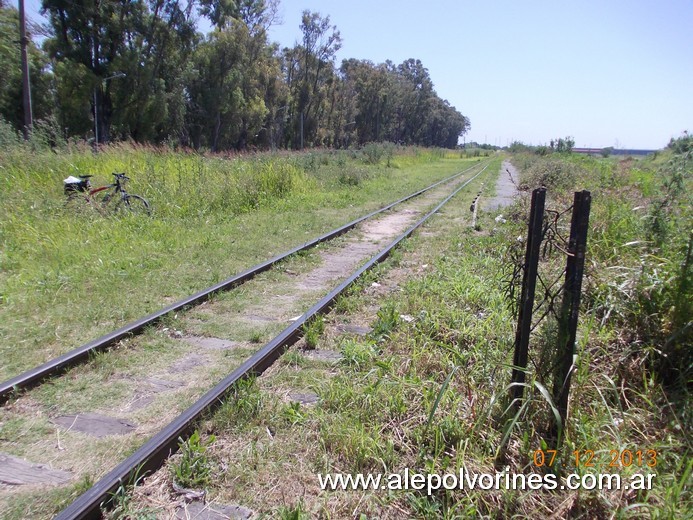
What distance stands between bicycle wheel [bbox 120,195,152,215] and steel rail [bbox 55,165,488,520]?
613cm

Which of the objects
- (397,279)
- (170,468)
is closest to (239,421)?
(170,468)

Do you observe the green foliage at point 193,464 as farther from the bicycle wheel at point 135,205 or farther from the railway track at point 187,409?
the bicycle wheel at point 135,205

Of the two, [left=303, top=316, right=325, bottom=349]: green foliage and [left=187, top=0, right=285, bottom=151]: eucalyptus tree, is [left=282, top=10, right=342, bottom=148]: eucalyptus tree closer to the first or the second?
[left=187, top=0, right=285, bottom=151]: eucalyptus tree

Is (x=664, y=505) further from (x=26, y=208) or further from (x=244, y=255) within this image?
(x=26, y=208)

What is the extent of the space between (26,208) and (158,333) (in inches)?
231

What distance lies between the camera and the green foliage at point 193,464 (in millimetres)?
2469

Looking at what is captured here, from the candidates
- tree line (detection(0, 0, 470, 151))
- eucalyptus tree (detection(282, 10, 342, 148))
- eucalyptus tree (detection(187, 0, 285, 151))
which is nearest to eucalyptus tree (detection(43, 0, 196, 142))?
tree line (detection(0, 0, 470, 151))

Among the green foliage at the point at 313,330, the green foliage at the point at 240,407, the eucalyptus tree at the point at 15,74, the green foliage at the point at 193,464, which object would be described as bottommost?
the green foliage at the point at 193,464

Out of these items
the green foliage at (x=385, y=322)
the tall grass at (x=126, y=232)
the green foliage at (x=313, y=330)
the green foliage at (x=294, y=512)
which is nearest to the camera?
the green foliage at (x=294, y=512)

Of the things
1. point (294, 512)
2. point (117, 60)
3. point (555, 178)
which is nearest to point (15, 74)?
point (117, 60)

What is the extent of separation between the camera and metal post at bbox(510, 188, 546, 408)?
8.48 feet

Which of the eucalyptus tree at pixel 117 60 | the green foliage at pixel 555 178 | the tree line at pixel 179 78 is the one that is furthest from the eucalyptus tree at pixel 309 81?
the green foliage at pixel 555 178

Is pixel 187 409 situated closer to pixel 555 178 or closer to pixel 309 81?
pixel 555 178

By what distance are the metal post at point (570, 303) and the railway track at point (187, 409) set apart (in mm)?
2219
